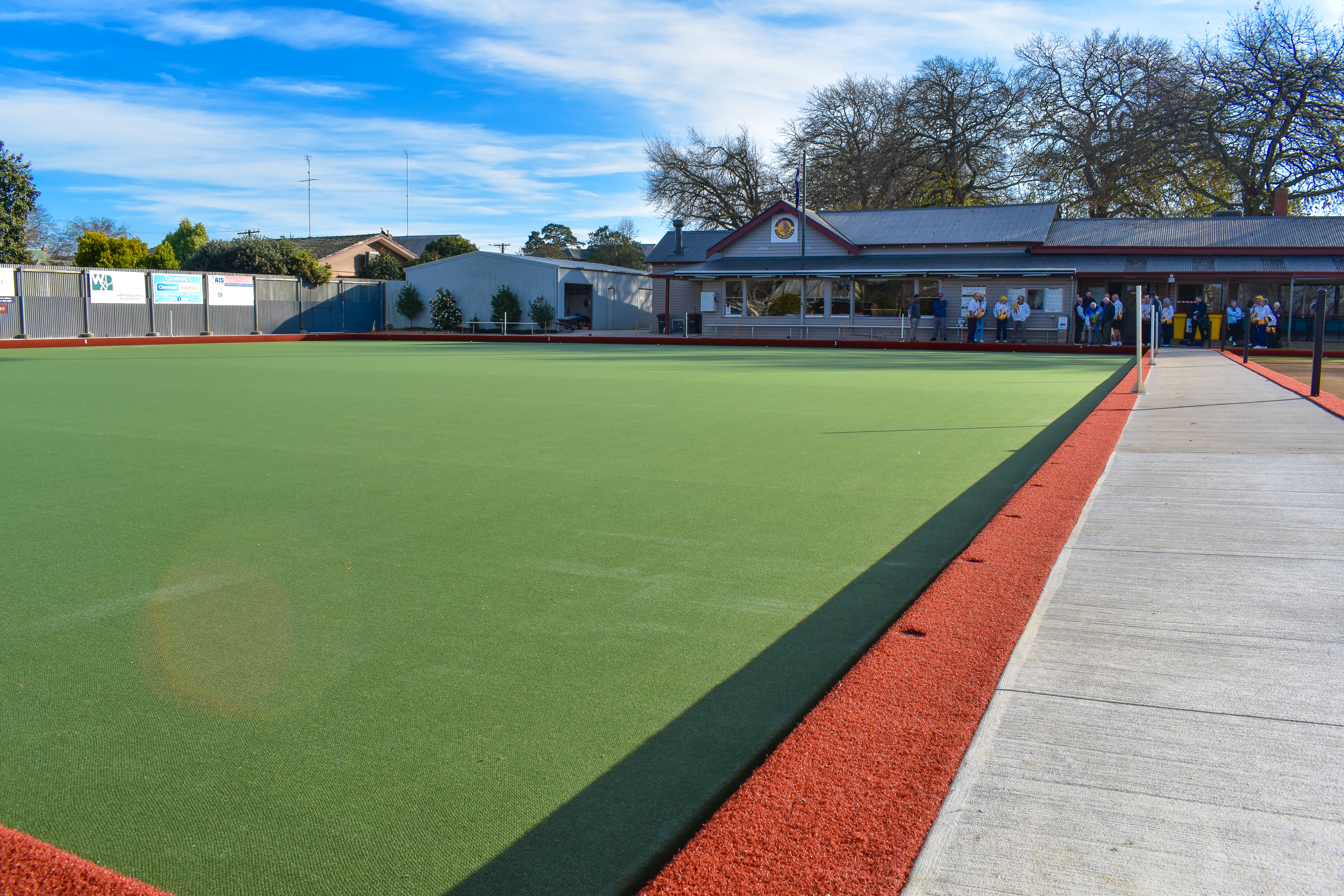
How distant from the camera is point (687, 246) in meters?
44.5

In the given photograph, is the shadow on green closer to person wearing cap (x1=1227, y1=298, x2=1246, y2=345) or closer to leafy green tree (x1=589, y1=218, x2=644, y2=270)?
person wearing cap (x1=1227, y1=298, x2=1246, y2=345)

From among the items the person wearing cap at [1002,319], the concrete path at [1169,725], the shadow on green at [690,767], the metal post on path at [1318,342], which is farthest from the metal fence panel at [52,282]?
the concrete path at [1169,725]

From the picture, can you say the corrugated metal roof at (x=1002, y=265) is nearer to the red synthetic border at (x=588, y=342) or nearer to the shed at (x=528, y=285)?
the red synthetic border at (x=588, y=342)

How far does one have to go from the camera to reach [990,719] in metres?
2.56

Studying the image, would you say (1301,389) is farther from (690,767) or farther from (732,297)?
(732,297)

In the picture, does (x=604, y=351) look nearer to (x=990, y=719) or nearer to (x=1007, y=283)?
(x=1007, y=283)

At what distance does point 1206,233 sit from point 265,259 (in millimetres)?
38668

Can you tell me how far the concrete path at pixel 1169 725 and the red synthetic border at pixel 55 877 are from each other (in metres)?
1.57

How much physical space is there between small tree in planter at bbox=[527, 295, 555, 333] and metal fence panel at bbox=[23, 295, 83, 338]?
661 inches

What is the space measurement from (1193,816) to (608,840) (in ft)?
4.23

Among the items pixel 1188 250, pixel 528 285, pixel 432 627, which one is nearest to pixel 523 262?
pixel 528 285

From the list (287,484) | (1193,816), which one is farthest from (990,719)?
(287,484)

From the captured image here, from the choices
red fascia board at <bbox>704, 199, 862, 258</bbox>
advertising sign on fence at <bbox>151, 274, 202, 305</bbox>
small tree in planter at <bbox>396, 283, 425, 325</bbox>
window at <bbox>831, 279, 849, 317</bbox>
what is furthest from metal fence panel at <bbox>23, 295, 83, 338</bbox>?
window at <bbox>831, 279, 849, 317</bbox>

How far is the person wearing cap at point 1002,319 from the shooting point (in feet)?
96.0
